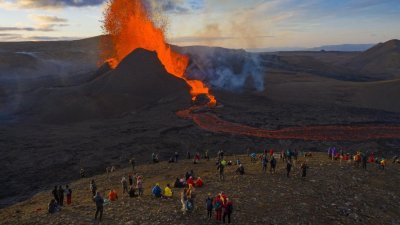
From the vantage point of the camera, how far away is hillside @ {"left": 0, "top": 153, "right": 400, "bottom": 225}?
72.3ft

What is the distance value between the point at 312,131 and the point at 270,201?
38.4 metres

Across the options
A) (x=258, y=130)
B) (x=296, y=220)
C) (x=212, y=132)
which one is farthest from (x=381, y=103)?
(x=296, y=220)

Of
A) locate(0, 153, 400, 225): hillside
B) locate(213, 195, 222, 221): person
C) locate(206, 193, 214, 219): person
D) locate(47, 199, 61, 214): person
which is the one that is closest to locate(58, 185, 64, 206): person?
locate(0, 153, 400, 225): hillside

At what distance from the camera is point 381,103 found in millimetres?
83812

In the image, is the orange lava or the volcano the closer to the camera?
the orange lava

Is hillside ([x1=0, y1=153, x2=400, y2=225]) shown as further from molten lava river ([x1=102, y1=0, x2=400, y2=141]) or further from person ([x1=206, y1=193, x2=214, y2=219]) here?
molten lava river ([x1=102, y1=0, x2=400, y2=141])

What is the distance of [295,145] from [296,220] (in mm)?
32677

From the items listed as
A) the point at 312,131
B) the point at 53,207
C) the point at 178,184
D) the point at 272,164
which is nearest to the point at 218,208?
the point at 178,184

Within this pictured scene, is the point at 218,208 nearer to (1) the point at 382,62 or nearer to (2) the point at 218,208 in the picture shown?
(2) the point at 218,208

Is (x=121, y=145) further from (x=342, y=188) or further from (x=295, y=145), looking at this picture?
(x=342, y=188)

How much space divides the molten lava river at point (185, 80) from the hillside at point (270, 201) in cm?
2525

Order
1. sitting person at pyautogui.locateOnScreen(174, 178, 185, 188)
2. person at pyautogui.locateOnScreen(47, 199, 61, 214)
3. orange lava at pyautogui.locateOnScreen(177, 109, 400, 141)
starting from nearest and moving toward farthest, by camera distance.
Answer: person at pyautogui.locateOnScreen(47, 199, 61, 214)
sitting person at pyautogui.locateOnScreen(174, 178, 185, 188)
orange lava at pyautogui.locateOnScreen(177, 109, 400, 141)

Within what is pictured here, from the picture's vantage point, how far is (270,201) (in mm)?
24453

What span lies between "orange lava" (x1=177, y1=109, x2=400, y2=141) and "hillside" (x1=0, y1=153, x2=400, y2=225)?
24.0 meters
